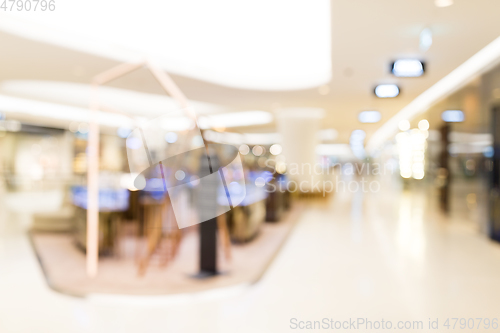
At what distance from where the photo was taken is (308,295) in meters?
4.09

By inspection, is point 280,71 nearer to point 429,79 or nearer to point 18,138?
point 429,79

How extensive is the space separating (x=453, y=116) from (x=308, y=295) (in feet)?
24.7

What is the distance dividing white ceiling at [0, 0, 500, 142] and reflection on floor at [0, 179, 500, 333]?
122 inches

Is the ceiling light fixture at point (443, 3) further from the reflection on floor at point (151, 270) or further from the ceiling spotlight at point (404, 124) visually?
the ceiling spotlight at point (404, 124)

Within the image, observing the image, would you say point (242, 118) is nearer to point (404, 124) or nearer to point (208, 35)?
point (404, 124)

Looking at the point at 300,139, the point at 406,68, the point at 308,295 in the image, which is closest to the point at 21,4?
the point at 308,295

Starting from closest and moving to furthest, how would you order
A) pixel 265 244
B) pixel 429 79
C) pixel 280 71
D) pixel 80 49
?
pixel 80 49
pixel 265 244
pixel 429 79
pixel 280 71

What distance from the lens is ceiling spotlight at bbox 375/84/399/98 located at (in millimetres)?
7055

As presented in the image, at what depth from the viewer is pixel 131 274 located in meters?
4.81

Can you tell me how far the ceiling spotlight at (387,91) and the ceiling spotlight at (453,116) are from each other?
113 inches

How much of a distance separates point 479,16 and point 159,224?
4.62 metres

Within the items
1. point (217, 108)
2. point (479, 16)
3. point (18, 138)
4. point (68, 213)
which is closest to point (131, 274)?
point (68, 213)

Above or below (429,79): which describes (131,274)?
below

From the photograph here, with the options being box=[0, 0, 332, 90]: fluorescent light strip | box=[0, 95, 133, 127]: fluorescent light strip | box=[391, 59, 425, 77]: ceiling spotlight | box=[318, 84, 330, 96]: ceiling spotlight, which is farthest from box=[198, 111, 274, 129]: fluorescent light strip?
box=[391, 59, 425, 77]: ceiling spotlight
